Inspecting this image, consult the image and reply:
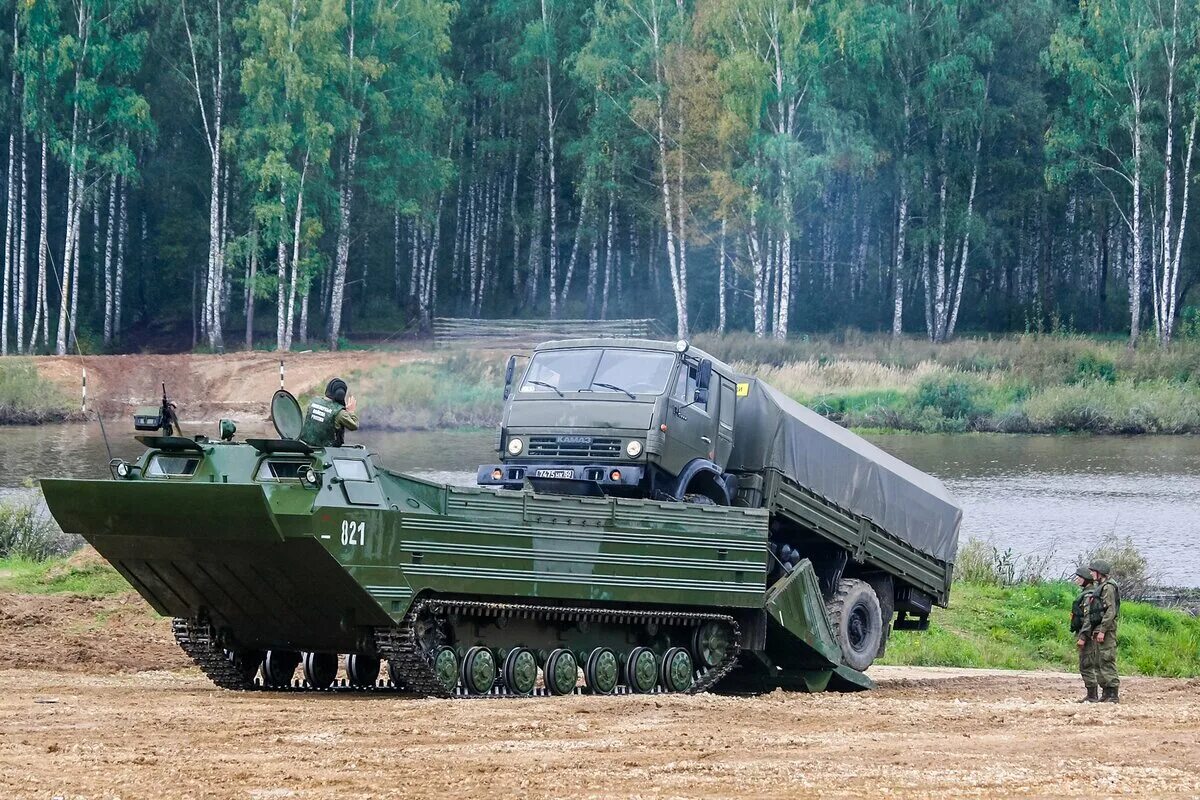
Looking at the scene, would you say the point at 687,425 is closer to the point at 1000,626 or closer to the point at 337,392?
the point at 337,392

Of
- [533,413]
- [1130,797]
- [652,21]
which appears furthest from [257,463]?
[652,21]

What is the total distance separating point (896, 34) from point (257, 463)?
40.6 metres

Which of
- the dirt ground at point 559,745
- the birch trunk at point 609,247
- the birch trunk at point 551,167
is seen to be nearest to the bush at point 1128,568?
the dirt ground at point 559,745

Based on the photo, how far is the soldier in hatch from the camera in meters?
13.3

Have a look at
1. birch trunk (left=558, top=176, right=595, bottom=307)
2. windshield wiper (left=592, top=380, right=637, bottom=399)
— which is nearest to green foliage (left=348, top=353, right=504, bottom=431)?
birch trunk (left=558, top=176, right=595, bottom=307)

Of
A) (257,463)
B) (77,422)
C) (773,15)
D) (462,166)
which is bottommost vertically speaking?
(77,422)

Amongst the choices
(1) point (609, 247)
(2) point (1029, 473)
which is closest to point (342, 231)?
(1) point (609, 247)

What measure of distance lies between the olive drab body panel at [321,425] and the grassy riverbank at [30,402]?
30.4 meters

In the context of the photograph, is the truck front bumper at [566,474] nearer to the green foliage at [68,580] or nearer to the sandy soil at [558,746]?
the sandy soil at [558,746]

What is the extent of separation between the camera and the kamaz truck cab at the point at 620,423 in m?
15.3

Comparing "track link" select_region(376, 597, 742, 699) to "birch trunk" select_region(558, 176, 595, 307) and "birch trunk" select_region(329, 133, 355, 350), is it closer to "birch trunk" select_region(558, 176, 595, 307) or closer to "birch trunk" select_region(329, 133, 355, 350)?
"birch trunk" select_region(329, 133, 355, 350)

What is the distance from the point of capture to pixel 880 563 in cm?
1727

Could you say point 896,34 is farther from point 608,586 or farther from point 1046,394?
point 608,586

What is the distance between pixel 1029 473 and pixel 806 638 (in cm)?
2110
